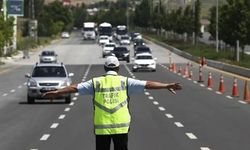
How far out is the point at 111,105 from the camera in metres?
8.63

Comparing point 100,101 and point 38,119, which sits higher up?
point 100,101

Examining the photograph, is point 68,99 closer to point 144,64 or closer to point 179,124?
point 179,124

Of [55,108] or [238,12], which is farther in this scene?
[238,12]

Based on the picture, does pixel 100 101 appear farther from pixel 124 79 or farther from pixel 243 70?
pixel 243 70

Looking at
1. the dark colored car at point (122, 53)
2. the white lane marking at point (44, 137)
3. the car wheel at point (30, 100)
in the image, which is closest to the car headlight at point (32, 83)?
the car wheel at point (30, 100)

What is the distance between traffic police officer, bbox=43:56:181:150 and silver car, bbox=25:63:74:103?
62.5 ft

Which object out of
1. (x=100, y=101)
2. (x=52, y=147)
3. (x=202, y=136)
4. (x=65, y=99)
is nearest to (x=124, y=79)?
(x=100, y=101)

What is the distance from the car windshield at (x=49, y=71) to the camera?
2961 cm

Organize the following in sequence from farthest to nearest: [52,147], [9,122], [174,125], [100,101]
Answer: [9,122]
[174,125]
[52,147]
[100,101]

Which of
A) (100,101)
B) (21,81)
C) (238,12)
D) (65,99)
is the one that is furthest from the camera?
(238,12)

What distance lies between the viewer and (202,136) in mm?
17484

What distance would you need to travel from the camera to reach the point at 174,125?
66.7 feet

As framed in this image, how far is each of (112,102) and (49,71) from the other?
70.6 feet

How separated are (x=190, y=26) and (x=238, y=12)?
43.5 meters
